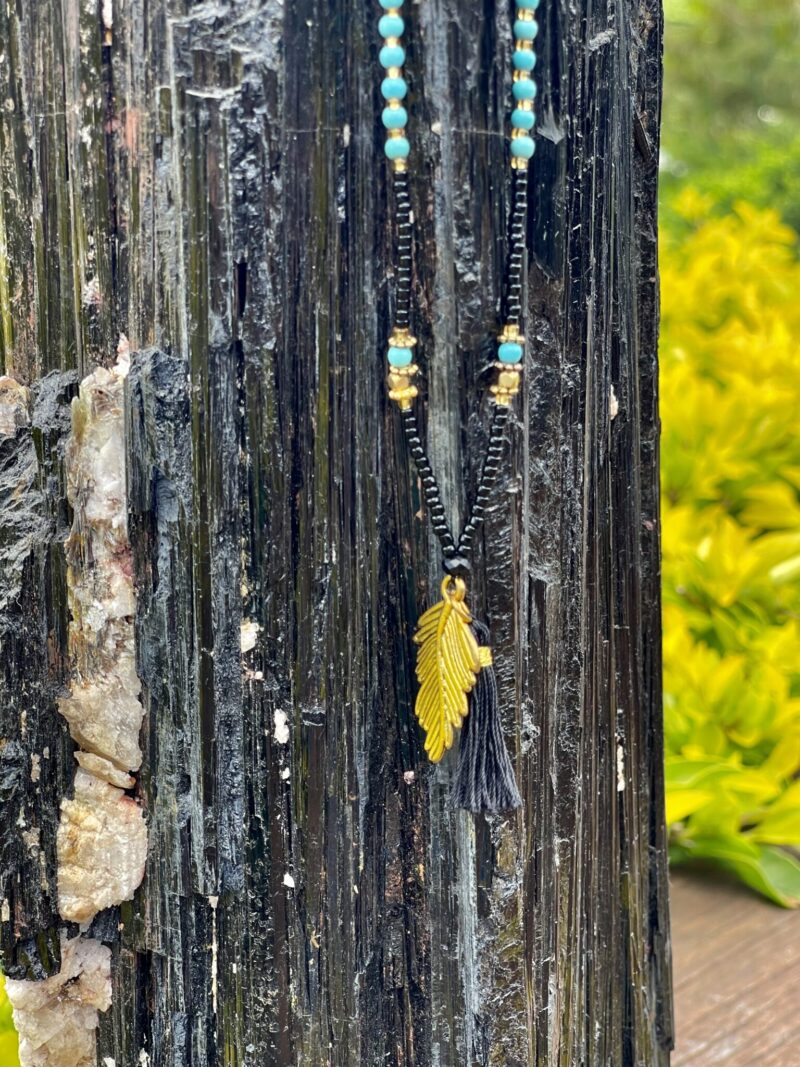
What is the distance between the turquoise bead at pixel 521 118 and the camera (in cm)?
114

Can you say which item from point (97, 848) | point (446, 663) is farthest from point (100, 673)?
point (446, 663)

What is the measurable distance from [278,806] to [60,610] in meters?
0.35

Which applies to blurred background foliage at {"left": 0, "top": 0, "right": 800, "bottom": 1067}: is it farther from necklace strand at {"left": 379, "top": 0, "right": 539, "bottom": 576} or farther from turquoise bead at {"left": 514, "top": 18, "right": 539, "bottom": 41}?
turquoise bead at {"left": 514, "top": 18, "right": 539, "bottom": 41}

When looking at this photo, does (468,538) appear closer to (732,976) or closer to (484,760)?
(484,760)

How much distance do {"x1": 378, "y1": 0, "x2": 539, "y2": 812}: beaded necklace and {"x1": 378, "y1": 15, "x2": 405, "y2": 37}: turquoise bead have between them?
0.12m

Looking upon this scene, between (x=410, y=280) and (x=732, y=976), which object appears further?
(x=732, y=976)

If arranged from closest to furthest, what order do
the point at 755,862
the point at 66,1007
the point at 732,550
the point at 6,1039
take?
the point at 66,1007 < the point at 6,1039 < the point at 755,862 < the point at 732,550

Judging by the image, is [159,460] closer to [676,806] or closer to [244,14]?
[244,14]

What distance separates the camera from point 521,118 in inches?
45.0

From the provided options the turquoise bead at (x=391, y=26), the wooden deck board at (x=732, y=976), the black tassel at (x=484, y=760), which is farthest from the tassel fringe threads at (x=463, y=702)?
the wooden deck board at (x=732, y=976)

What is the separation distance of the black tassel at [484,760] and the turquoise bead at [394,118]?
58 centimetres

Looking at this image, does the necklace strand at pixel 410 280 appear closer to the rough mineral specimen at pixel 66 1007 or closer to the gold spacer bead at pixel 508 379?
the gold spacer bead at pixel 508 379

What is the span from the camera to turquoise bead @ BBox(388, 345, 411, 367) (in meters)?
1.15

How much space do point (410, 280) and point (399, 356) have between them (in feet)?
0.27
